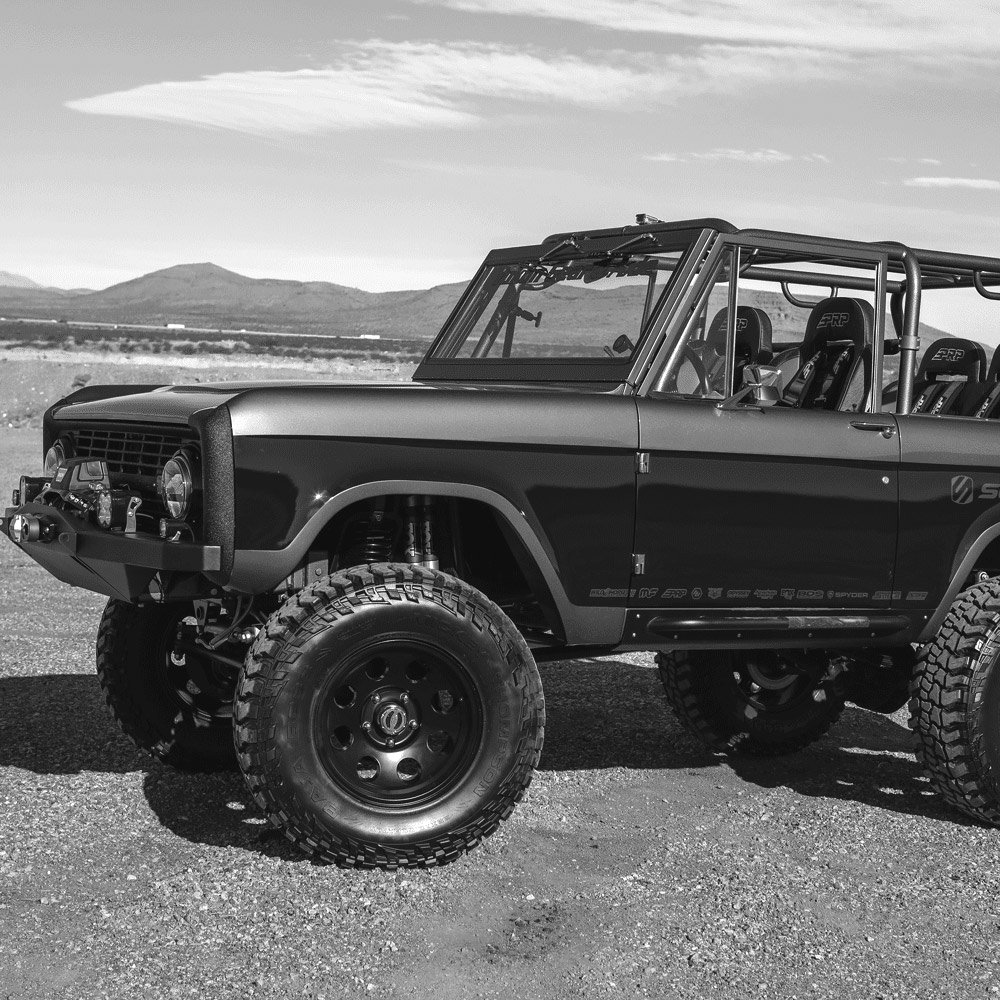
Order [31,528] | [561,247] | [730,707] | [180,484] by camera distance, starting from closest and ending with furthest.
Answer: [180,484] → [31,528] → [561,247] → [730,707]

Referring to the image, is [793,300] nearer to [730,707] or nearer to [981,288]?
[981,288]

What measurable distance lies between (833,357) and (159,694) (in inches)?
120

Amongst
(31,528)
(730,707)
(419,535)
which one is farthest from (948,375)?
(31,528)

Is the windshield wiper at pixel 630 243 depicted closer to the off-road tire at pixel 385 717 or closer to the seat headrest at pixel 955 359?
the off-road tire at pixel 385 717

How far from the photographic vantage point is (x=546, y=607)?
191 inches

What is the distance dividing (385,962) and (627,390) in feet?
7.11

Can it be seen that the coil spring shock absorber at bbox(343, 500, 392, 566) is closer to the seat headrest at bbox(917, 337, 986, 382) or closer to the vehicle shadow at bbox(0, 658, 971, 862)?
the vehicle shadow at bbox(0, 658, 971, 862)

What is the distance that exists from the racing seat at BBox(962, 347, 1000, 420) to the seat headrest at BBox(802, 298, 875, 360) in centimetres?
98

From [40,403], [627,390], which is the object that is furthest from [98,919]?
[40,403]

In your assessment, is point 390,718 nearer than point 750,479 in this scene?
Yes

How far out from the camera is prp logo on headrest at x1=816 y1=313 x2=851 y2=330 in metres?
5.66

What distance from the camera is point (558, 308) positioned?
606 centimetres

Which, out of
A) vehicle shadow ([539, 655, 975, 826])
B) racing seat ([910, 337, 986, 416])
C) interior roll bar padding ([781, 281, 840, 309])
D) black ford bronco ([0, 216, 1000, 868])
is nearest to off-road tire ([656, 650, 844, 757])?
vehicle shadow ([539, 655, 975, 826])

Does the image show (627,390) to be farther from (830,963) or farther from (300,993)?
(300,993)
